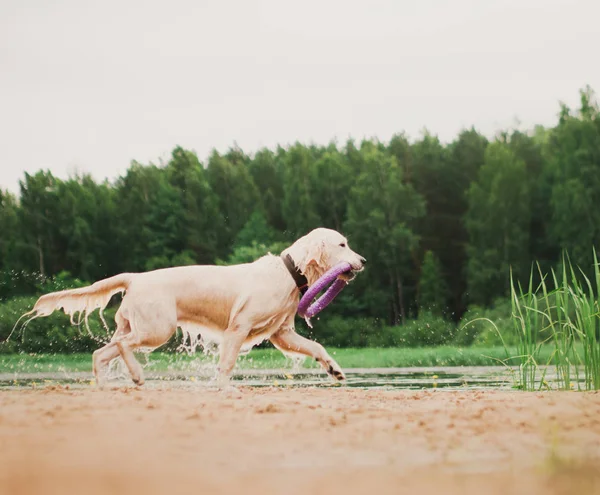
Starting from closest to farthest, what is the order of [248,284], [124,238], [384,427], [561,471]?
[561,471] → [384,427] → [248,284] → [124,238]

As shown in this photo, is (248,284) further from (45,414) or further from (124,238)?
(124,238)

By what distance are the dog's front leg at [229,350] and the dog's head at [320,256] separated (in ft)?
3.10

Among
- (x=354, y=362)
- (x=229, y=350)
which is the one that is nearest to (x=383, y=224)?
(x=354, y=362)

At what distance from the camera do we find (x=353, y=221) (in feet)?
130

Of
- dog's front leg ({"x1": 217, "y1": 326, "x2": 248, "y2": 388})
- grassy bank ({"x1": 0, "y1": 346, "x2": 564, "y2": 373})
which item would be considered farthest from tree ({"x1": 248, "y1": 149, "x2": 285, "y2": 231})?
dog's front leg ({"x1": 217, "y1": 326, "x2": 248, "y2": 388})

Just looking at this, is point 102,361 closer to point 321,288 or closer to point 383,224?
point 321,288

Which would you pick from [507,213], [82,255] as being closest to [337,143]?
[507,213]

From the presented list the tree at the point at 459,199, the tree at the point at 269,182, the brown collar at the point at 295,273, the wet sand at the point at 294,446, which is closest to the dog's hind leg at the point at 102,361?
the wet sand at the point at 294,446

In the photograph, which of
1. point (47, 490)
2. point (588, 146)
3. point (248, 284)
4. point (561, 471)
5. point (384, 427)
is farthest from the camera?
point (588, 146)

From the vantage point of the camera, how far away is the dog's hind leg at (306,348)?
908cm

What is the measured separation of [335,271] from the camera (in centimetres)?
928

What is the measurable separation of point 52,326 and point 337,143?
24.9 meters

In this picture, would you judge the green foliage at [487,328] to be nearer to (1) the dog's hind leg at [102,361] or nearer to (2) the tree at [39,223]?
(1) the dog's hind leg at [102,361]

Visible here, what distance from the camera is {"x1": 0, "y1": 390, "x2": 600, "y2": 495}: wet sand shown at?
4.17 meters
